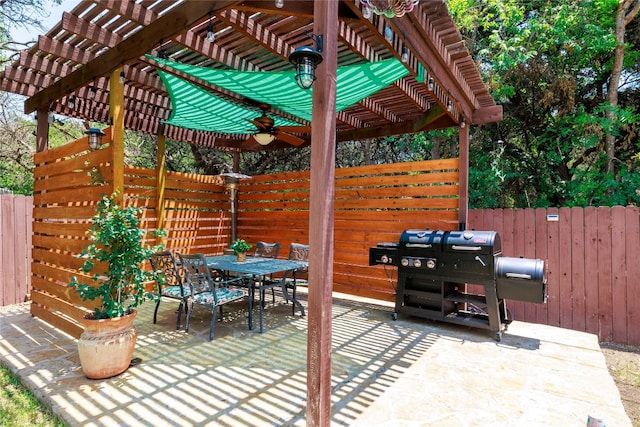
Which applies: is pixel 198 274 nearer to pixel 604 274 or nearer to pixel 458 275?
pixel 458 275

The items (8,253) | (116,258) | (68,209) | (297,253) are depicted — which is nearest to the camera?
(116,258)

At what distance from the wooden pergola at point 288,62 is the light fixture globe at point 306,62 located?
42mm

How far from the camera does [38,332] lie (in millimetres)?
4090

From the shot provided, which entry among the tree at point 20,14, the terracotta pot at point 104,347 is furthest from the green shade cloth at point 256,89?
the tree at point 20,14

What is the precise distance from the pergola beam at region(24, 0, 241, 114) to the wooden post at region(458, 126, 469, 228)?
12.1 ft

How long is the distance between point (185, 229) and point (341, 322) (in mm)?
3873

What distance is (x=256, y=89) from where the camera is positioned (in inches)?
157

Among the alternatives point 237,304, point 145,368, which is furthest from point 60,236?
point 237,304

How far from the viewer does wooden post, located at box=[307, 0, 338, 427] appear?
6.71 feet

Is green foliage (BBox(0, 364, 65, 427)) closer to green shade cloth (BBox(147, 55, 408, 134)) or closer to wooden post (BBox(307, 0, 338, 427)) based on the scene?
wooden post (BBox(307, 0, 338, 427))

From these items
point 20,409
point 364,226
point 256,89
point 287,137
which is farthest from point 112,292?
point 364,226

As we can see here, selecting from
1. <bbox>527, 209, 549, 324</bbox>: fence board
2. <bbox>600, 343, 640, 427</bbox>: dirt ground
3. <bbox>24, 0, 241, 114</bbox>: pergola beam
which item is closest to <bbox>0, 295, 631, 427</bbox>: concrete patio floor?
<bbox>600, 343, 640, 427</bbox>: dirt ground

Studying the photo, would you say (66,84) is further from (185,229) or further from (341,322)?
(341,322)

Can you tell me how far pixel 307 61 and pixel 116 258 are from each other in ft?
7.73
